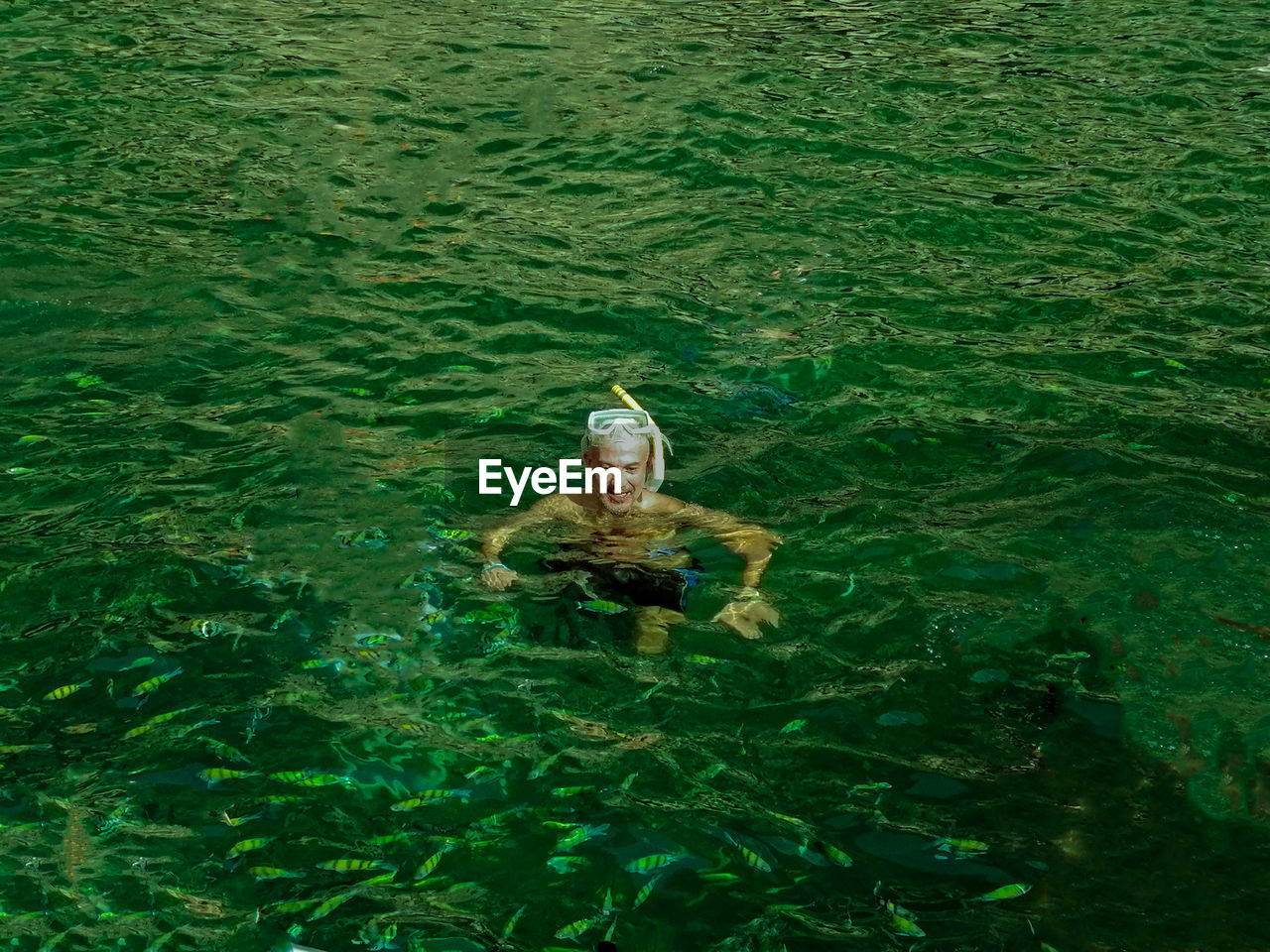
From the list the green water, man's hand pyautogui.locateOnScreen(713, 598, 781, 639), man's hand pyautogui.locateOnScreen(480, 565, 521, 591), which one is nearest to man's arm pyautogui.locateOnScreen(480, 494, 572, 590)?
man's hand pyautogui.locateOnScreen(480, 565, 521, 591)

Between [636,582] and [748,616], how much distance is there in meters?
0.79

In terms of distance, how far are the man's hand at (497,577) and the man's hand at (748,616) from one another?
135cm

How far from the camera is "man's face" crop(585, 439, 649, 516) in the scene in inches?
333

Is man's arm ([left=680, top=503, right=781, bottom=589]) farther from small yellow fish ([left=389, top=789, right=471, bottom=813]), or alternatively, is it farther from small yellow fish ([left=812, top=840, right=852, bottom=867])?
small yellow fish ([left=389, top=789, right=471, bottom=813])

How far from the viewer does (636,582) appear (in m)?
8.32

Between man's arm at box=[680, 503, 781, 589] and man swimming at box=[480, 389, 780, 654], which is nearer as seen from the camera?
man swimming at box=[480, 389, 780, 654]

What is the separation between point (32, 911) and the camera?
236 inches

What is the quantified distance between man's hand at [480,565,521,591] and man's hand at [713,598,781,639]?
135 centimetres

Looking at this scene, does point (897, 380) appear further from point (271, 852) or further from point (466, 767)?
point (271, 852)

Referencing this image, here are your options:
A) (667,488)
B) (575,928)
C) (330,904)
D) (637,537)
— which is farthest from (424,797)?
(667,488)

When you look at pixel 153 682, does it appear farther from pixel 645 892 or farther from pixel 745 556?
pixel 745 556

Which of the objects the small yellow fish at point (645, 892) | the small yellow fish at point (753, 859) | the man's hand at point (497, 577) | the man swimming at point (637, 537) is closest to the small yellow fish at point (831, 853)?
the small yellow fish at point (753, 859)

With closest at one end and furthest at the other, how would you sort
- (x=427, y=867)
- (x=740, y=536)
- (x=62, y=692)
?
(x=427, y=867)
(x=62, y=692)
(x=740, y=536)

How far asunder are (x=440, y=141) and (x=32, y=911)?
1204cm
